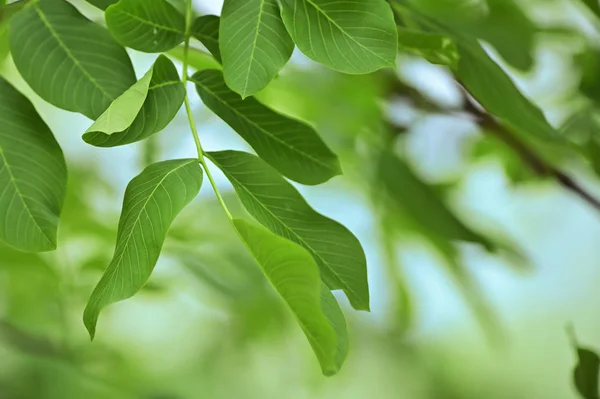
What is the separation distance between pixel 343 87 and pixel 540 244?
0.69m

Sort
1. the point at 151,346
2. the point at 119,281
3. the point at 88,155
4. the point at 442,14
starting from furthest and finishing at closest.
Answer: the point at 151,346, the point at 88,155, the point at 442,14, the point at 119,281

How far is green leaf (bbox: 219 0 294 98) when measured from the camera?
0.66 ft

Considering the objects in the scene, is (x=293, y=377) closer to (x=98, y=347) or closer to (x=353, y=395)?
(x=353, y=395)

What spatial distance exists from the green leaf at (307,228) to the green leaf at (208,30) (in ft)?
0.16

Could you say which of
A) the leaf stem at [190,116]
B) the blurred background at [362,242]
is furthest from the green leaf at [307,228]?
the blurred background at [362,242]

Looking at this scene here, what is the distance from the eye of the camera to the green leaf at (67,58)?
0.74 feet

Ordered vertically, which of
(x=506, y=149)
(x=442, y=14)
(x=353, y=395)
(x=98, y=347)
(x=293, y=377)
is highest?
(x=442, y=14)

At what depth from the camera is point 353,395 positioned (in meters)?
0.98

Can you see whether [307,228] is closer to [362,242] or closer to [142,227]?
[142,227]

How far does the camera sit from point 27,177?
22 centimetres

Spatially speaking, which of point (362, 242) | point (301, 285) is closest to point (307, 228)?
point (301, 285)

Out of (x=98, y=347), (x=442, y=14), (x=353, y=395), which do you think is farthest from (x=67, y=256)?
(x=353, y=395)

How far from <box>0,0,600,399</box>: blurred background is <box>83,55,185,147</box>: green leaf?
0.11 m

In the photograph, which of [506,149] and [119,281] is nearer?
[119,281]
